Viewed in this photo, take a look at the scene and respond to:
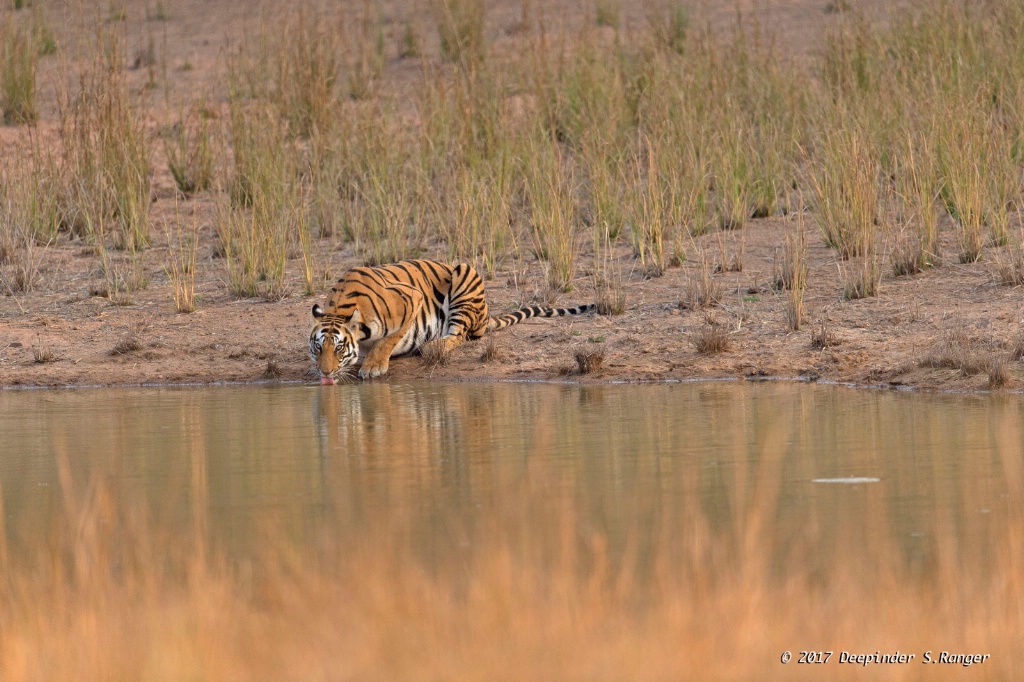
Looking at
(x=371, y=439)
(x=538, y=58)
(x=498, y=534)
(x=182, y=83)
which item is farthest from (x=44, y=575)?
(x=182, y=83)

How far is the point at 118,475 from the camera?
6590 millimetres

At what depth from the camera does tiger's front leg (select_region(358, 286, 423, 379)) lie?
1030cm

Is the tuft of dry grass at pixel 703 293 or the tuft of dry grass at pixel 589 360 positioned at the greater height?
the tuft of dry grass at pixel 703 293

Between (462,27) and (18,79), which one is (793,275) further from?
(18,79)

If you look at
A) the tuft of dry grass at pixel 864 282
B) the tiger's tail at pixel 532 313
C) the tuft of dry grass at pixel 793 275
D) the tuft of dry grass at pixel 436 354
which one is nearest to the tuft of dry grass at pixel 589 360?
→ the tuft of dry grass at pixel 436 354

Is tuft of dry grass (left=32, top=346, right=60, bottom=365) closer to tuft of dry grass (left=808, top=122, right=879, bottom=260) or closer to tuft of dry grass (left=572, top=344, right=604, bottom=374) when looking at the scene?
tuft of dry grass (left=572, top=344, right=604, bottom=374)

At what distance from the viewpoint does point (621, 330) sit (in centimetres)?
1045

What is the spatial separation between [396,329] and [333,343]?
626mm

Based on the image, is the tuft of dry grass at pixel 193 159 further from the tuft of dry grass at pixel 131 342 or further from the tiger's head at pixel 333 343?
the tiger's head at pixel 333 343

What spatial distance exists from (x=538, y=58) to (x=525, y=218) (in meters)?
3.90

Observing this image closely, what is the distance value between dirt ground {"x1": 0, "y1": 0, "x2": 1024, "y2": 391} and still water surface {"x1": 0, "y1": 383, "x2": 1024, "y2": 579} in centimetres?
51

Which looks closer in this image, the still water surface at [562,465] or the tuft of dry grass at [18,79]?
the still water surface at [562,465]

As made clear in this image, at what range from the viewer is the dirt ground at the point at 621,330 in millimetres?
9375

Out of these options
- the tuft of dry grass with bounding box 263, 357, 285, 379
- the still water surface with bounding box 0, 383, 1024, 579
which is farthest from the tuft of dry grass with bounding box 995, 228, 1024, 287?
the tuft of dry grass with bounding box 263, 357, 285, 379
